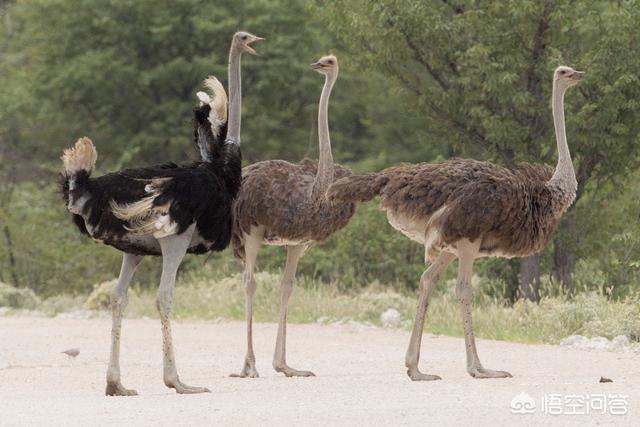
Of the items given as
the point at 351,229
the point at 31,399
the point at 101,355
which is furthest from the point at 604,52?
the point at 31,399

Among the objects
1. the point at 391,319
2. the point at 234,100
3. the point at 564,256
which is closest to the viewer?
the point at 234,100

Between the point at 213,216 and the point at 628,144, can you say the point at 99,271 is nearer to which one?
the point at 628,144

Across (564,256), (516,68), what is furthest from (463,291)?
(564,256)

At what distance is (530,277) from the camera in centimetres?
1577

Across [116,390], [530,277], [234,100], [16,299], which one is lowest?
[16,299]

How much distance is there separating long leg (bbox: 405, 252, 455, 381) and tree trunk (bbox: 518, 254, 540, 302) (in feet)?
19.9

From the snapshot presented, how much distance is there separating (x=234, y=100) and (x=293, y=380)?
2.15m

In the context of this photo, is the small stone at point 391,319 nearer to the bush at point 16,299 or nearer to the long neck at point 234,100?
the long neck at point 234,100

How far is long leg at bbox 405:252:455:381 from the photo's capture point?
943cm

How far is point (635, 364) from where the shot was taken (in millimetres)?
10617

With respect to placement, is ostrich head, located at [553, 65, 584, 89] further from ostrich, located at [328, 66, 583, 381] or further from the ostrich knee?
the ostrich knee

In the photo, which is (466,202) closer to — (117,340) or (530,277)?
(117,340)

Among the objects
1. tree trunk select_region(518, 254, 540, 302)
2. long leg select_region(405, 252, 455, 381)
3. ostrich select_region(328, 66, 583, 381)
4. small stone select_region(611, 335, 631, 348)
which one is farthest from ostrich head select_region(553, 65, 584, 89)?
tree trunk select_region(518, 254, 540, 302)

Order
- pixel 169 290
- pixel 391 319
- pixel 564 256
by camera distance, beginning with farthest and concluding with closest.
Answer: pixel 564 256 → pixel 391 319 → pixel 169 290
